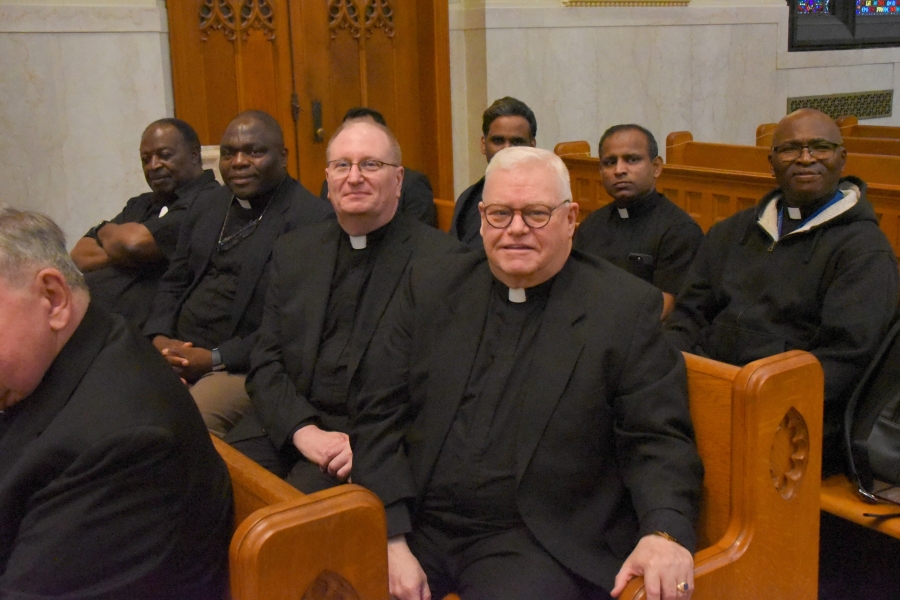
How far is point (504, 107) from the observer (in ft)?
13.7

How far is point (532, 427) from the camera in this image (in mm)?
2066

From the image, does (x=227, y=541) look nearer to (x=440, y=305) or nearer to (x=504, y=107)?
(x=440, y=305)

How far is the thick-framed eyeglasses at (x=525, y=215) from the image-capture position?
7.01 ft

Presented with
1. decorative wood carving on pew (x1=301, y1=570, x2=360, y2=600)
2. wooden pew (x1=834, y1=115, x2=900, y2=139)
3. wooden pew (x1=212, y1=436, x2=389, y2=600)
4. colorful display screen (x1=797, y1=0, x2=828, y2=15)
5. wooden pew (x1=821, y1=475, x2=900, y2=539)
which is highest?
colorful display screen (x1=797, y1=0, x2=828, y2=15)

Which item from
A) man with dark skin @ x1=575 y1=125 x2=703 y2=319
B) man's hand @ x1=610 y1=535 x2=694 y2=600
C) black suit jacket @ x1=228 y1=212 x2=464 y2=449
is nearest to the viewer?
man's hand @ x1=610 y1=535 x2=694 y2=600

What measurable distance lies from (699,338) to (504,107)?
160 centimetres

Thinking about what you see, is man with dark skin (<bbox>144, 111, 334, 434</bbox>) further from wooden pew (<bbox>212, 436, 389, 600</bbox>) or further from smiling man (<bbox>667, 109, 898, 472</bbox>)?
wooden pew (<bbox>212, 436, 389, 600</bbox>)

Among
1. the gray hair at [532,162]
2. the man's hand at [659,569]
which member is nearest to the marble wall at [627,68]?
the gray hair at [532,162]

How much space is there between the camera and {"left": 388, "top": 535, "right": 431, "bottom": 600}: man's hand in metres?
2.02

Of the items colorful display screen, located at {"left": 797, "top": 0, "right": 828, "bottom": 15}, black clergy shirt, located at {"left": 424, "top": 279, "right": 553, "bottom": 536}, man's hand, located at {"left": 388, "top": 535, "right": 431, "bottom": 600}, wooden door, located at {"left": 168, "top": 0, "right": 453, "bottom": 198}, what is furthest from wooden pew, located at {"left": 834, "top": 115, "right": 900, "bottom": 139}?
man's hand, located at {"left": 388, "top": 535, "right": 431, "bottom": 600}

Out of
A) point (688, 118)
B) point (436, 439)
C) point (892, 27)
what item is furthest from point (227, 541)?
point (892, 27)

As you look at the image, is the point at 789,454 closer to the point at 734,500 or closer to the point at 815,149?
the point at 734,500

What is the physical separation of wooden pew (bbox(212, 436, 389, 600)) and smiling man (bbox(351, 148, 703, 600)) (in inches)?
14.3

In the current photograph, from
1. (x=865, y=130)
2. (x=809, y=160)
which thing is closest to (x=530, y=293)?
(x=809, y=160)
